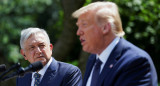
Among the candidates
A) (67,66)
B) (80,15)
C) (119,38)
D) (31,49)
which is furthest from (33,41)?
(119,38)

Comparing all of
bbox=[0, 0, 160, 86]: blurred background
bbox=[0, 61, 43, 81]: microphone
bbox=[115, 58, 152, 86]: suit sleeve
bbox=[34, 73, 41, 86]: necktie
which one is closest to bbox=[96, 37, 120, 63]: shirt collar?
bbox=[115, 58, 152, 86]: suit sleeve

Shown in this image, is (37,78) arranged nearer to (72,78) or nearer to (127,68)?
(72,78)

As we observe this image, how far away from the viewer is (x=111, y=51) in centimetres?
295

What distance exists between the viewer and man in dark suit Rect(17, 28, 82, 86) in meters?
4.21

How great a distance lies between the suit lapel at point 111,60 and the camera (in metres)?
2.89

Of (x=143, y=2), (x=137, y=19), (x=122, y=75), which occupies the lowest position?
(x=137, y=19)

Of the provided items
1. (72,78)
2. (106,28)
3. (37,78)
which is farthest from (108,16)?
(37,78)

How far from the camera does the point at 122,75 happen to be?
9.04 ft

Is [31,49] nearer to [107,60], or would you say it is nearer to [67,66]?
[67,66]

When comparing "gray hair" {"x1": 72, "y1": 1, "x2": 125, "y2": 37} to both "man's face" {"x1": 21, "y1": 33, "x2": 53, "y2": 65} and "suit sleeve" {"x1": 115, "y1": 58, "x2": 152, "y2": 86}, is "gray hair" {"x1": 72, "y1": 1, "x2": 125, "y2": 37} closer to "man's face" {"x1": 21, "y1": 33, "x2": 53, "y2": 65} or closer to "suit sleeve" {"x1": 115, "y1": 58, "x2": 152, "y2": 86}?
"suit sleeve" {"x1": 115, "y1": 58, "x2": 152, "y2": 86}

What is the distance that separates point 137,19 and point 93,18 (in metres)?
6.79

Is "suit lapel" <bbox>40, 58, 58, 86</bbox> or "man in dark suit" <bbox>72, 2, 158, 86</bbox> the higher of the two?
"man in dark suit" <bbox>72, 2, 158, 86</bbox>

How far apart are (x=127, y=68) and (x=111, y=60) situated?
21 centimetres

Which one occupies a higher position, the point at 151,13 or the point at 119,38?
the point at 119,38
